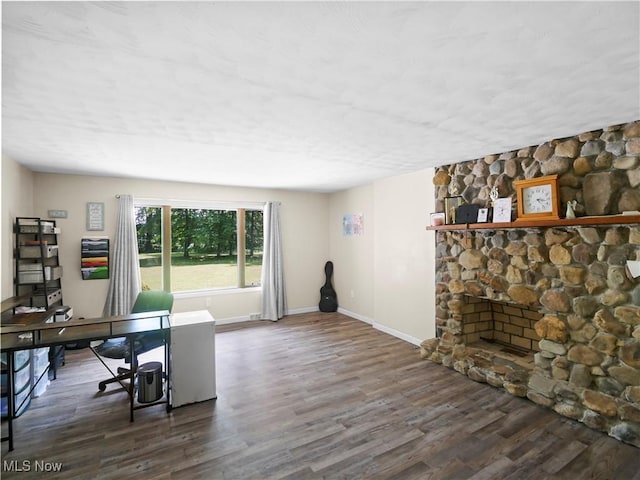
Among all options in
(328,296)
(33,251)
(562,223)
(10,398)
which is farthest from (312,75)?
(328,296)

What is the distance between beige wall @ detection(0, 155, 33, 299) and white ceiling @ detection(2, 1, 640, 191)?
53cm

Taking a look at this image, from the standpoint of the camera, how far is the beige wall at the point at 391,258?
4246 millimetres

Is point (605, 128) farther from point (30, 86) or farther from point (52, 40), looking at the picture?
point (30, 86)

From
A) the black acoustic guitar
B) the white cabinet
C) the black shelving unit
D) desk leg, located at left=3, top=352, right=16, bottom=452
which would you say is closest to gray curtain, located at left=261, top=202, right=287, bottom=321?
the black acoustic guitar

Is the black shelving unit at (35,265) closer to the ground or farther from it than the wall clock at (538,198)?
closer to the ground

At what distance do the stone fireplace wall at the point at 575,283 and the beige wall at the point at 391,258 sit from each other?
688 mm

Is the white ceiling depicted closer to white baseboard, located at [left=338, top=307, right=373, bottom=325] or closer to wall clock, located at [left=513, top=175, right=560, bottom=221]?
wall clock, located at [left=513, top=175, right=560, bottom=221]

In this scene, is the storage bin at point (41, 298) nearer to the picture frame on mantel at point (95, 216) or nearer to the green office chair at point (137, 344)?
the picture frame on mantel at point (95, 216)

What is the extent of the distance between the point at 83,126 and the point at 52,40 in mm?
1298

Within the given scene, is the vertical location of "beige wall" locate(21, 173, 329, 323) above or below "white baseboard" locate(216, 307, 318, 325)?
above

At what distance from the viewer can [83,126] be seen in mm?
2533

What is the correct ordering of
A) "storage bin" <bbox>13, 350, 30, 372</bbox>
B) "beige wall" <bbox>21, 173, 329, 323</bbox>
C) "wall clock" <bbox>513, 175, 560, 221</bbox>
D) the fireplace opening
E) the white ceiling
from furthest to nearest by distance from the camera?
"beige wall" <bbox>21, 173, 329, 323</bbox>, the fireplace opening, "wall clock" <bbox>513, 175, 560, 221</bbox>, "storage bin" <bbox>13, 350, 30, 372</bbox>, the white ceiling

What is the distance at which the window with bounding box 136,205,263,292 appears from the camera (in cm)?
509

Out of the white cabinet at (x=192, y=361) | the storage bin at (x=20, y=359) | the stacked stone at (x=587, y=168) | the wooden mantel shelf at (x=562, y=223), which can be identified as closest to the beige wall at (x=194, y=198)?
the storage bin at (x=20, y=359)
